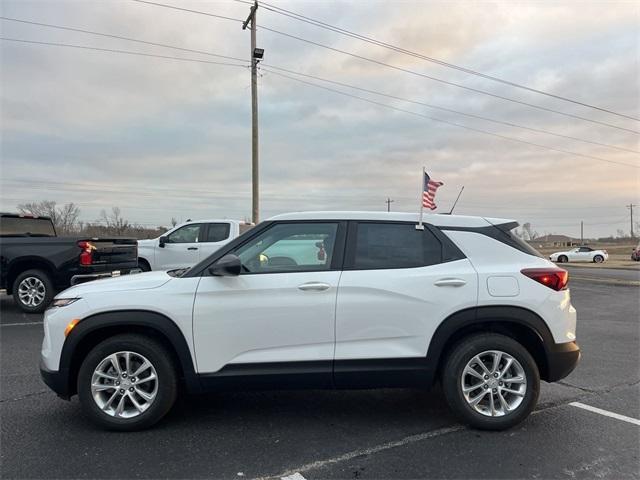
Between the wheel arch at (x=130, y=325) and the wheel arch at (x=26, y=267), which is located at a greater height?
the wheel arch at (x=26, y=267)

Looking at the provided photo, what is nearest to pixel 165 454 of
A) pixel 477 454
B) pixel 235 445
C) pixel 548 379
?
pixel 235 445

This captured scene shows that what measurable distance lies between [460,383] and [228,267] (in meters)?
2.08

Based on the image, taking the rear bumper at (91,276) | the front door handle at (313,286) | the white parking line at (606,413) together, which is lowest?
the white parking line at (606,413)

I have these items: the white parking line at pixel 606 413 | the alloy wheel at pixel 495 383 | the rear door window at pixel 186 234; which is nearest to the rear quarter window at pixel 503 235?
the alloy wheel at pixel 495 383

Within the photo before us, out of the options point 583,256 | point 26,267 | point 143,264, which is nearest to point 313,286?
point 26,267

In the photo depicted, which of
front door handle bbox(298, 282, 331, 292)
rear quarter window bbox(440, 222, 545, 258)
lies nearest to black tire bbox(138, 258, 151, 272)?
front door handle bbox(298, 282, 331, 292)

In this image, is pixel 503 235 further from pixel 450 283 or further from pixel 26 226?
pixel 26 226

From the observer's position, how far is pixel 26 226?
10516 mm

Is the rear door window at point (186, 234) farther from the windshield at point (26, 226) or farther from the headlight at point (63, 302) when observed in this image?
the headlight at point (63, 302)

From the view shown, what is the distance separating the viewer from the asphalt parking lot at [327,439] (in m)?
3.26

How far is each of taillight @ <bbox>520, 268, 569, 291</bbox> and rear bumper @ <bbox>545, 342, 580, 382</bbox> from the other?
488 mm

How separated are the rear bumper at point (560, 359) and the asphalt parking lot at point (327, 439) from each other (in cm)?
45

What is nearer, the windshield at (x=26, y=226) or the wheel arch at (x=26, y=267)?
the wheel arch at (x=26, y=267)

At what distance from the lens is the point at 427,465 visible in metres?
3.32
